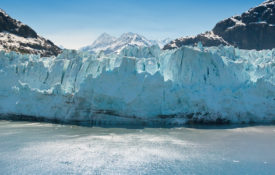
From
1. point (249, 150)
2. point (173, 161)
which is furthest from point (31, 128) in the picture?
point (249, 150)

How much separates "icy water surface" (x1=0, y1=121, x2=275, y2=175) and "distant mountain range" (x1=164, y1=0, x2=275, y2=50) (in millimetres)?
38889

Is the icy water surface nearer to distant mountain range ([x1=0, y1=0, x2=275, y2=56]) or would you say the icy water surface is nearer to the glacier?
the glacier

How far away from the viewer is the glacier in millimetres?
13766

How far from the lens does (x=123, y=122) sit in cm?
1384

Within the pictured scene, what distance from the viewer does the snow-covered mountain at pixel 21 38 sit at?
4766 cm

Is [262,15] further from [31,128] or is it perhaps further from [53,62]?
[31,128]

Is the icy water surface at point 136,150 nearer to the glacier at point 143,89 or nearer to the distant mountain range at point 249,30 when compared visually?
the glacier at point 143,89

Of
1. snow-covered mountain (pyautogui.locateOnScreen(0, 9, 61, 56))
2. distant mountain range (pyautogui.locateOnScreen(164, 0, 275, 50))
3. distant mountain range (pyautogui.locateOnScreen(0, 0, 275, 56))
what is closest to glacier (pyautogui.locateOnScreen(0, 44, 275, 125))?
distant mountain range (pyautogui.locateOnScreen(0, 0, 275, 56))

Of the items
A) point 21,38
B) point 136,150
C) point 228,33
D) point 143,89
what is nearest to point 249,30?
point 228,33

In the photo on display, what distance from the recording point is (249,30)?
4997 cm

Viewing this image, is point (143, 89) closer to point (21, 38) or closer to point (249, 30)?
point (249, 30)

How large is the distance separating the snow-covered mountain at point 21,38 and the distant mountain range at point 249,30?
27.7 meters

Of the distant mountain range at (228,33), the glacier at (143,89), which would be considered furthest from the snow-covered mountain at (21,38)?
the glacier at (143,89)

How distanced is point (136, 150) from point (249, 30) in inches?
1829
